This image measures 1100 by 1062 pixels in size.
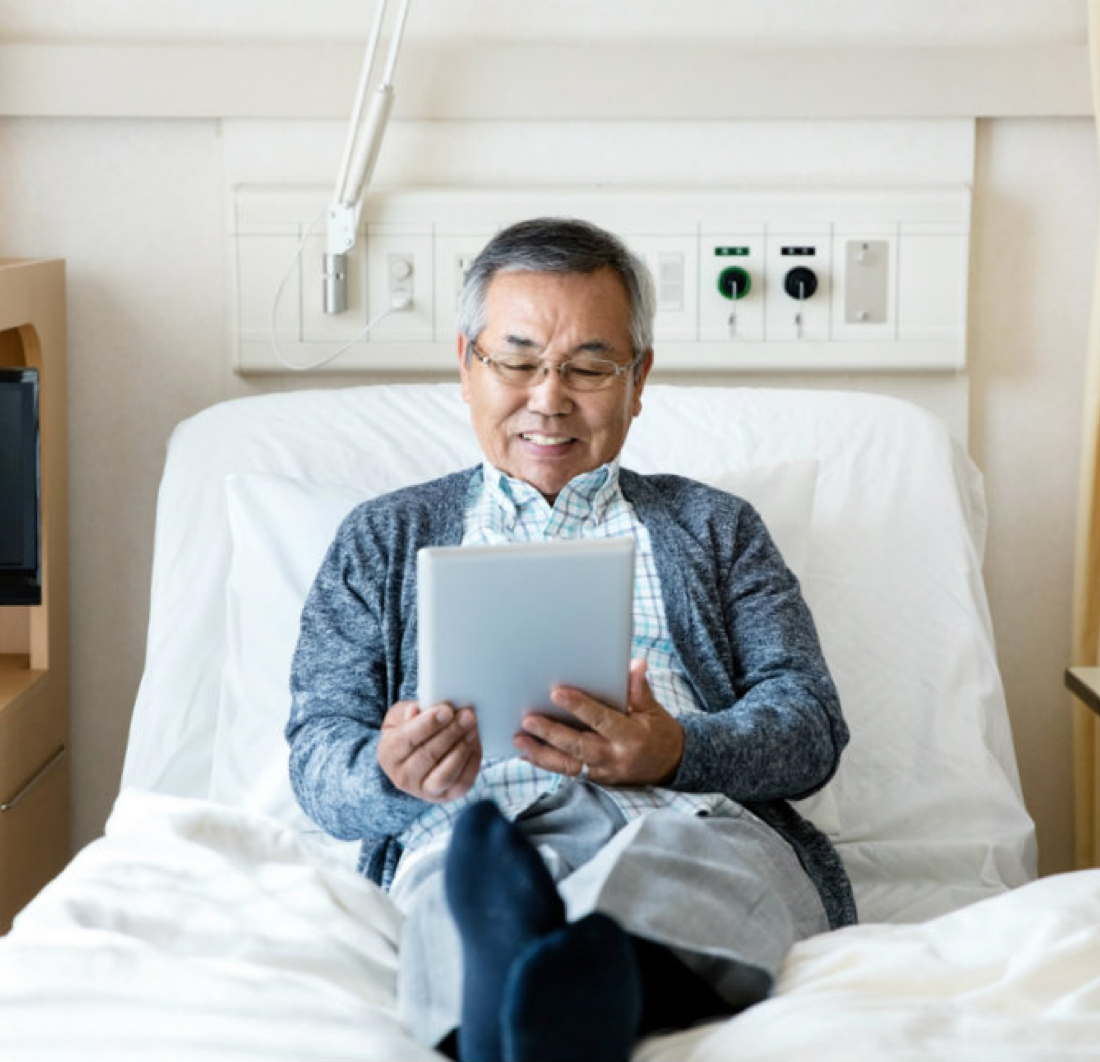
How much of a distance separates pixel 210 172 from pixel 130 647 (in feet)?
2.40

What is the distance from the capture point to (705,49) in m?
2.43

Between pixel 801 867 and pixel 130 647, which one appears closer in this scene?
pixel 801 867

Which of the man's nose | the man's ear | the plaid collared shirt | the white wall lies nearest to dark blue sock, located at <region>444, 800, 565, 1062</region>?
the plaid collared shirt

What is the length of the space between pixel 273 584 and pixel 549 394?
1.61 feet

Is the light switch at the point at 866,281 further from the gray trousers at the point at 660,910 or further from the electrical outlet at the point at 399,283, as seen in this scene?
the gray trousers at the point at 660,910

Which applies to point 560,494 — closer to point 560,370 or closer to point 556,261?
point 560,370

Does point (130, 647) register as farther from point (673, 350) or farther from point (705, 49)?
point (705, 49)

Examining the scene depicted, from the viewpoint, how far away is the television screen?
2.12 m

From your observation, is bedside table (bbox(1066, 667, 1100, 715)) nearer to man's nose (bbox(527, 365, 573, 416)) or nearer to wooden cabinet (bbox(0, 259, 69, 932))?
man's nose (bbox(527, 365, 573, 416))

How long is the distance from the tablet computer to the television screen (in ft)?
2.95

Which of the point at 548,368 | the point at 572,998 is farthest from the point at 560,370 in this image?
the point at 572,998

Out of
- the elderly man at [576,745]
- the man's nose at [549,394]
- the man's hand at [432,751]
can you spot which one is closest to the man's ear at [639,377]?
the elderly man at [576,745]

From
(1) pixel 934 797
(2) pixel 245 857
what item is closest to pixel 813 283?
(1) pixel 934 797

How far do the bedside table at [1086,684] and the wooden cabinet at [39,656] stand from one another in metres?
1.39
